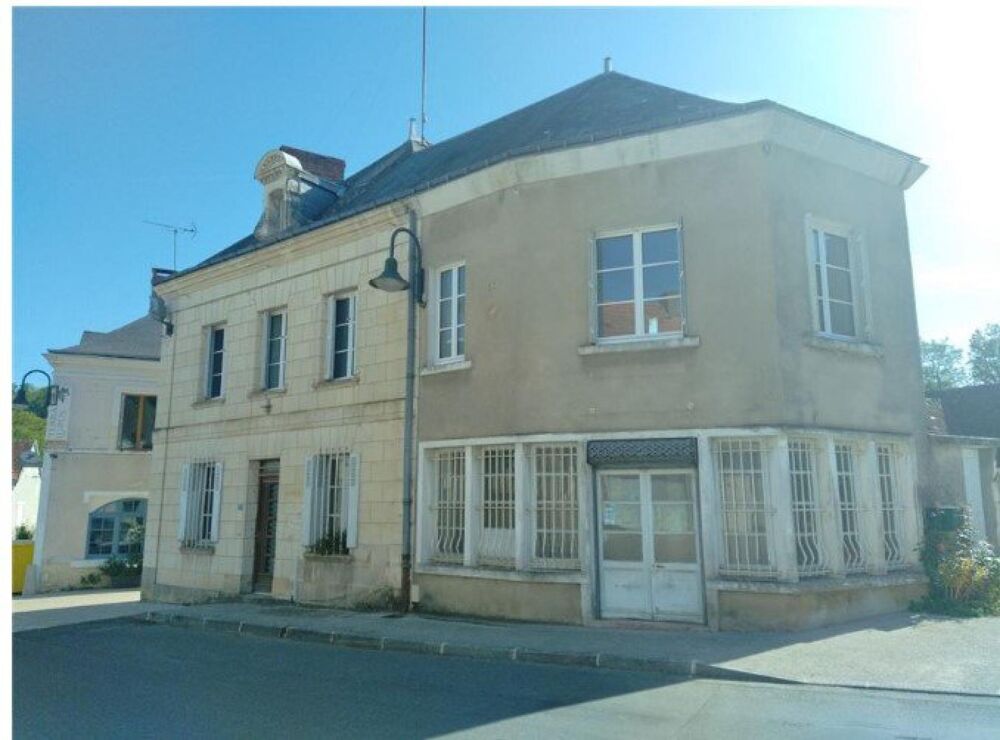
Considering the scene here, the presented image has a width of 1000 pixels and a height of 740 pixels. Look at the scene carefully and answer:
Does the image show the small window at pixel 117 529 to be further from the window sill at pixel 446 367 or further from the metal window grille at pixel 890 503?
the metal window grille at pixel 890 503

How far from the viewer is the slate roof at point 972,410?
19.7m

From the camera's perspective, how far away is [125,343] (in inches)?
946

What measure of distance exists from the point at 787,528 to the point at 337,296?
8872 millimetres

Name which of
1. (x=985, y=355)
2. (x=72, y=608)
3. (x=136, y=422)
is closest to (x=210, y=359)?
(x=72, y=608)

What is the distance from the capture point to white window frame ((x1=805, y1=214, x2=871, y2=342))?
10117 millimetres

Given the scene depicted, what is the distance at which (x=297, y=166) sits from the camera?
52.7ft

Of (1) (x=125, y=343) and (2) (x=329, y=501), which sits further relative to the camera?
(1) (x=125, y=343)

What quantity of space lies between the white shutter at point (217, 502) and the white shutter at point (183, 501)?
0.93 metres

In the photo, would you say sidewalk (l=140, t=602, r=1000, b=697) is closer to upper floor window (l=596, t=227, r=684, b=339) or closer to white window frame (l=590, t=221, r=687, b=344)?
white window frame (l=590, t=221, r=687, b=344)

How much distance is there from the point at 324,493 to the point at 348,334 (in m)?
2.90

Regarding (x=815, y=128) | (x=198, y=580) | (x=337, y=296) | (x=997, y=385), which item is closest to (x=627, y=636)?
(x=815, y=128)

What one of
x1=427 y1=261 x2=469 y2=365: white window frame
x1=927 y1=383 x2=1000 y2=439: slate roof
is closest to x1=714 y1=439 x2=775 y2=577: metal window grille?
x1=427 y1=261 x2=469 y2=365: white window frame

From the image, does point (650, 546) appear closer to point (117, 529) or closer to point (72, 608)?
point (72, 608)

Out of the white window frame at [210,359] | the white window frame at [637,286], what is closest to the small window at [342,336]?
the white window frame at [210,359]
